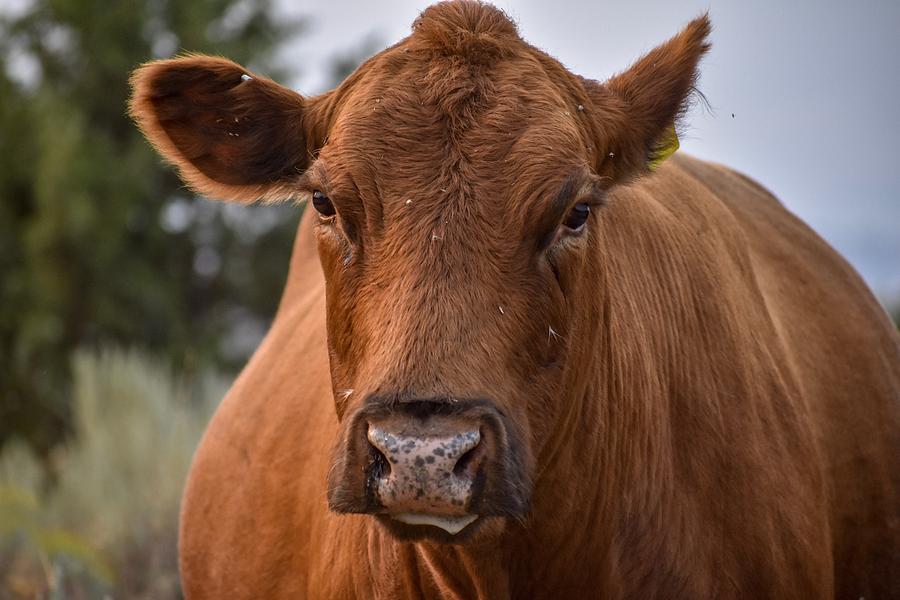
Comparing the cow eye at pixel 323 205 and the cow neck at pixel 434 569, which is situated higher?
the cow eye at pixel 323 205

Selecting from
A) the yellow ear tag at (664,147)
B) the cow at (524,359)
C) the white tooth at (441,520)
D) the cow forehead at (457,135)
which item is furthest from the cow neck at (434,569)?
the yellow ear tag at (664,147)

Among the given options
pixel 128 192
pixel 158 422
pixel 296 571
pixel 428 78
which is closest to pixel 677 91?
pixel 428 78

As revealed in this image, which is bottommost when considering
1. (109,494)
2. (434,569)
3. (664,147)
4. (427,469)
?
(109,494)

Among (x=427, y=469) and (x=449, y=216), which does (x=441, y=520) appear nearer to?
(x=427, y=469)

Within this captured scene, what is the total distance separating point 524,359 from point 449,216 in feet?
1.29

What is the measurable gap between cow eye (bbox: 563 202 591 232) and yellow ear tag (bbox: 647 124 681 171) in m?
0.48

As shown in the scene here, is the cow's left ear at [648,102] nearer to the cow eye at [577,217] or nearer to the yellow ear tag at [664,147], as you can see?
the yellow ear tag at [664,147]

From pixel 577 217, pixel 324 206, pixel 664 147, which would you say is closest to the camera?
pixel 577 217

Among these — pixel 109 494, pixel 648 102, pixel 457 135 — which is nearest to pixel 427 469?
pixel 457 135

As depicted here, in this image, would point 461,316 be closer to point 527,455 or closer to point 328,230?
point 527,455

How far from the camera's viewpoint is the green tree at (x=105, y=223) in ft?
48.7

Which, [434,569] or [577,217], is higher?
[577,217]

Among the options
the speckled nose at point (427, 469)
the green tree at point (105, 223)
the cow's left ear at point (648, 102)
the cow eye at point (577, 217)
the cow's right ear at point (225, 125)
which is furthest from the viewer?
the green tree at point (105, 223)

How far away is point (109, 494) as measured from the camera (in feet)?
30.4
